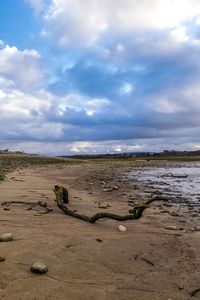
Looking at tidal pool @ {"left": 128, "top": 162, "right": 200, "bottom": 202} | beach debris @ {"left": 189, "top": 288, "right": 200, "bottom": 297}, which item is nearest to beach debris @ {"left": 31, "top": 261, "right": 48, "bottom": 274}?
beach debris @ {"left": 189, "top": 288, "right": 200, "bottom": 297}

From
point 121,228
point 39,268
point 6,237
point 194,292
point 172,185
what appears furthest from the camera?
point 172,185

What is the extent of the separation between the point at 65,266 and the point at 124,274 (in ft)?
2.60

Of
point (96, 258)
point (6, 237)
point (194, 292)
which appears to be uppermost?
point (6, 237)

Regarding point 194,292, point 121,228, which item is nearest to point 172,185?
point 121,228

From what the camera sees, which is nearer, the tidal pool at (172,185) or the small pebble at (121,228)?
the small pebble at (121,228)

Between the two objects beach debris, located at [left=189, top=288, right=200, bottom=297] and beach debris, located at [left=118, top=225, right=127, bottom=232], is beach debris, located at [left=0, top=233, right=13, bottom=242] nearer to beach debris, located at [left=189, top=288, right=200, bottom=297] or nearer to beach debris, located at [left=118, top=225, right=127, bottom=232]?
beach debris, located at [left=118, top=225, right=127, bottom=232]

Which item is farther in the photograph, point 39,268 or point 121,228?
point 121,228

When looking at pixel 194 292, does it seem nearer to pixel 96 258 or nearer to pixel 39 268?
pixel 96 258

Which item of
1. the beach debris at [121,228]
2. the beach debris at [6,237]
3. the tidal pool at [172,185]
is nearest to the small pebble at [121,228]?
the beach debris at [121,228]

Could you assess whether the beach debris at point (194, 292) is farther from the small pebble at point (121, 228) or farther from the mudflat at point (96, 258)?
the small pebble at point (121, 228)

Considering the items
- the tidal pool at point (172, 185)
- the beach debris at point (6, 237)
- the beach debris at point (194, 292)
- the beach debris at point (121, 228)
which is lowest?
the beach debris at point (194, 292)

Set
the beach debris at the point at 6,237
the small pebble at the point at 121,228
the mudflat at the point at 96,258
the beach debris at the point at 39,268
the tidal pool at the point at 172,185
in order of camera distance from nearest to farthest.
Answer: the mudflat at the point at 96,258, the beach debris at the point at 39,268, the beach debris at the point at 6,237, the small pebble at the point at 121,228, the tidal pool at the point at 172,185

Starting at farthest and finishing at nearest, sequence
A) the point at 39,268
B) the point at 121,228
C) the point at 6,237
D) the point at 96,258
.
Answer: the point at 121,228 → the point at 6,237 → the point at 96,258 → the point at 39,268

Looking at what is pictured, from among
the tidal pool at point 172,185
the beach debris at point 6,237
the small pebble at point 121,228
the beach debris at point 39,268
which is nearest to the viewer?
the beach debris at point 39,268
